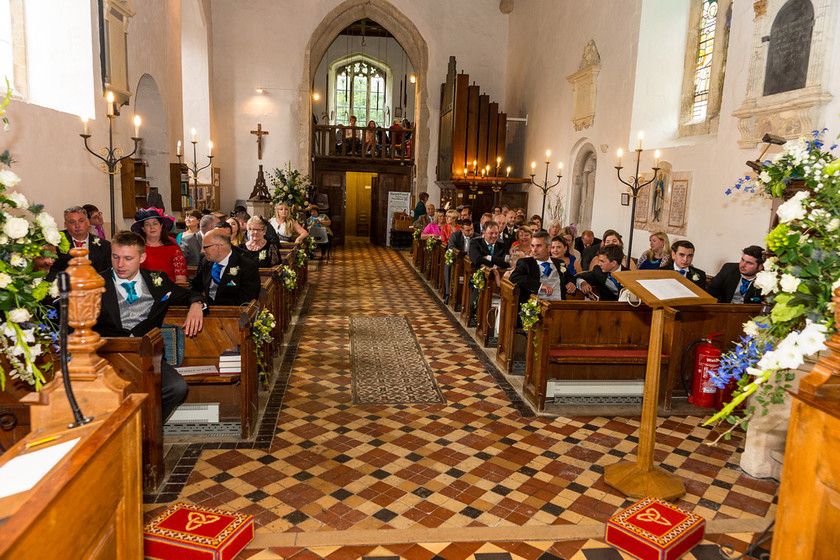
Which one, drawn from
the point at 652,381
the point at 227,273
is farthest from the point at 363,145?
the point at 652,381

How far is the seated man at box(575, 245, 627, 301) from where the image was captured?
19.8ft

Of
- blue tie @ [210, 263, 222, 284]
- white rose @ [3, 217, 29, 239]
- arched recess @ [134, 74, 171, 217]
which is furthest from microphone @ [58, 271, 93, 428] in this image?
arched recess @ [134, 74, 171, 217]

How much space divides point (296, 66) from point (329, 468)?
15.2m

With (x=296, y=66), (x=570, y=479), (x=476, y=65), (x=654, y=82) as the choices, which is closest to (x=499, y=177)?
(x=476, y=65)

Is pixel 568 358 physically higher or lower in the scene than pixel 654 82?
lower

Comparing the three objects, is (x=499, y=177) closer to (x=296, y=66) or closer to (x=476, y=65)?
(x=476, y=65)

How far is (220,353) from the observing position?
462 centimetres

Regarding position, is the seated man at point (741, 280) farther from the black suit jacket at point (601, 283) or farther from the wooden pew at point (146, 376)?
the wooden pew at point (146, 376)

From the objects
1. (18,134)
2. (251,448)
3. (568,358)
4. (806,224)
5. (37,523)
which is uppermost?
(18,134)

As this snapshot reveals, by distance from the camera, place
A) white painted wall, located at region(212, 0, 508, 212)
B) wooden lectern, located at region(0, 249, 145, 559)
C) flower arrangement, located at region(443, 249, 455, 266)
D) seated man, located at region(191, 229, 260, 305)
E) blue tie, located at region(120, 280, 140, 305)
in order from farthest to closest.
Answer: white painted wall, located at region(212, 0, 508, 212), flower arrangement, located at region(443, 249, 455, 266), seated man, located at region(191, 229, 260, 305), blue tie, located at region(120, 280, 140, 305), wooden lectern, located at region(0, 249, 145, 559)

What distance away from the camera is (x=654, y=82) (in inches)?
383

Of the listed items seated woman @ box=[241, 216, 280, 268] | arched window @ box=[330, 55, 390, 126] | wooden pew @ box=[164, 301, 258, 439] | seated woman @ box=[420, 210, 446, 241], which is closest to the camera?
wooden pew @ box=[164, 301, 258, 439]

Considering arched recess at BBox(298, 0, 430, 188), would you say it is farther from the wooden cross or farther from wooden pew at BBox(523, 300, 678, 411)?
wooden pew at BBox(523, 300, 678, 411)

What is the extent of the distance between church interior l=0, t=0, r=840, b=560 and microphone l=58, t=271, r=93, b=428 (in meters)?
0.10
